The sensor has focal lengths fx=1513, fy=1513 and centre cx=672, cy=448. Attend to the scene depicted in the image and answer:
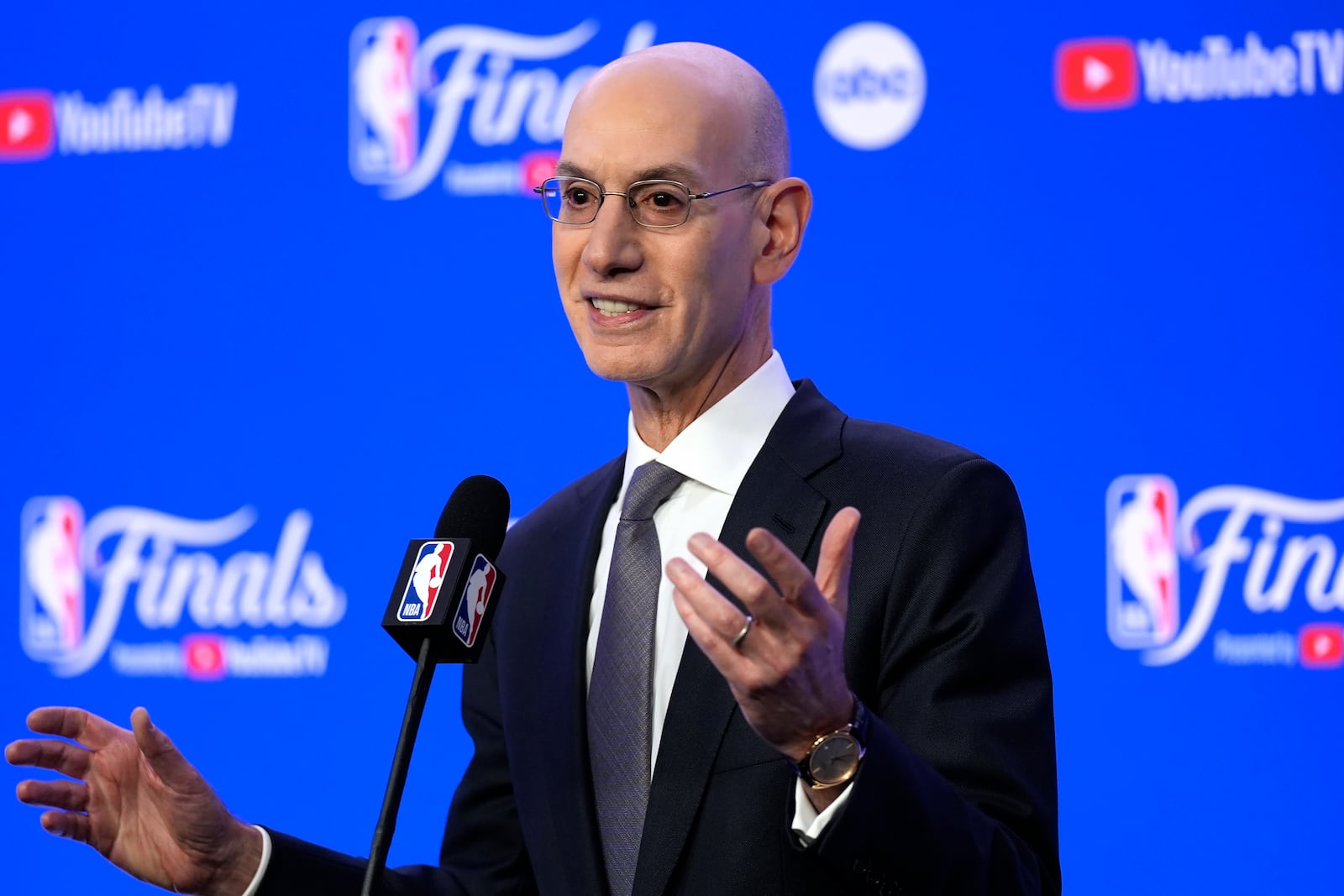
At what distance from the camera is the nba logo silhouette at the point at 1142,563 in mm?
3055

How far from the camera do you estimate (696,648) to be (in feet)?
5.66

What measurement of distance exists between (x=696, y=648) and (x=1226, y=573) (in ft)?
5.64

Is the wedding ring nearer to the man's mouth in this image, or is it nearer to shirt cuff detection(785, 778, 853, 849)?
shirt cuff detection(785, 778, 853, 849)

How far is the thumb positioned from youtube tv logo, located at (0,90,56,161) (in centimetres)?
275

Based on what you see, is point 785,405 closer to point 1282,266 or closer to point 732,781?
point 732,781

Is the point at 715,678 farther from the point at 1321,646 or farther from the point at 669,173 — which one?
the point at 1321,646

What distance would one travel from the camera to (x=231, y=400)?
378 centimetres

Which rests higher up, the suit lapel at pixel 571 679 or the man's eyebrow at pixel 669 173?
the man's eyebrow at pixel 669 173

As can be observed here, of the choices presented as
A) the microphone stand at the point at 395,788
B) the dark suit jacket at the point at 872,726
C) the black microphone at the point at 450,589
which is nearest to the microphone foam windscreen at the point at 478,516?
the black microphone at the point at 450,589

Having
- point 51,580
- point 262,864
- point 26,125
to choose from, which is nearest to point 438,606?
point 262,864

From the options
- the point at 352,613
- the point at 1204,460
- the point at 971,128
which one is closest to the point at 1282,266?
the point at 1204,460

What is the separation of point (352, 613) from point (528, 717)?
177cm

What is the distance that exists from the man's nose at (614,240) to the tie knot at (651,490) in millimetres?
260

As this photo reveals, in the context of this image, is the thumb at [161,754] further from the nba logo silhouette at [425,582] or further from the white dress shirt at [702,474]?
the white dress shirt at [702,474]
